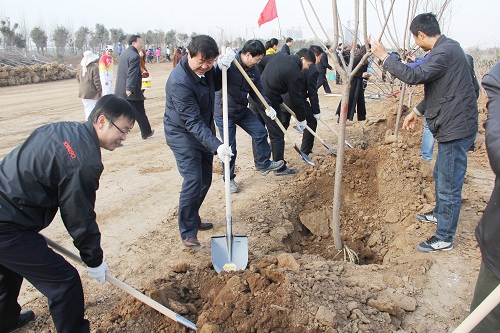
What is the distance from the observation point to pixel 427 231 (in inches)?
146

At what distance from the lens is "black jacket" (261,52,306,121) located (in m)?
5.29

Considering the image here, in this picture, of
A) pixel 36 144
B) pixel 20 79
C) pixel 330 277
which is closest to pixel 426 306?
pixel 330 277

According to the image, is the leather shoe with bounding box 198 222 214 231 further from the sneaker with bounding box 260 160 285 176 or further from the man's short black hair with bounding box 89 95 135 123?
the man's short black hair with bounding box 89 95 135 123

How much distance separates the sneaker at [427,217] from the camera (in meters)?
3.87

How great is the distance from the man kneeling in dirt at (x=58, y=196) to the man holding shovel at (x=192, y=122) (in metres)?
1.15

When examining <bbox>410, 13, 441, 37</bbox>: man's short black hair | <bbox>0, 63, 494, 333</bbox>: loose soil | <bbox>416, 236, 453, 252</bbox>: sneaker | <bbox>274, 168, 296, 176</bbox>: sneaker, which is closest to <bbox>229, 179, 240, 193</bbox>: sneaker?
<bbox>0, 63, 494, 333</bbox>: loose soil

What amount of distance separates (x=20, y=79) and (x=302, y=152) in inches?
599

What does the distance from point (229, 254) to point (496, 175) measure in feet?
6.97

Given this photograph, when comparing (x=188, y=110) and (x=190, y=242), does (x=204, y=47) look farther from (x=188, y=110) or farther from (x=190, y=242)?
(x=190, y=242)

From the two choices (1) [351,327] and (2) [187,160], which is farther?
(2) [187,160]

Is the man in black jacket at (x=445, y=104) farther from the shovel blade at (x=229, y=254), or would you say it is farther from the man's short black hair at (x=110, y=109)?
the man's short black hair at (x=110, y=109)

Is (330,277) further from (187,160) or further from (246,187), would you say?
(246,187)

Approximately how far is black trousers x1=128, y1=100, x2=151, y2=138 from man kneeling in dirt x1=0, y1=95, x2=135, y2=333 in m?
Result: 5.08

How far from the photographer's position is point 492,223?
1.74m
